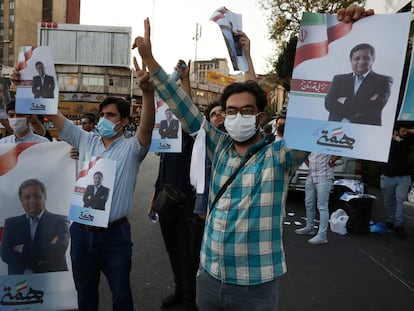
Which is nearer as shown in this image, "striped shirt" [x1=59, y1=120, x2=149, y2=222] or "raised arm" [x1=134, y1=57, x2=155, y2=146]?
"raised arm" [x1=134, y1=57, x2=155, y2=146]

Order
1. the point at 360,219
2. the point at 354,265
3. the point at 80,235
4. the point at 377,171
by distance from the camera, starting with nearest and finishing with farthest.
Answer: the point at 80,235 → the point at 354,265 → the point at 360,219 → the point at 377,171

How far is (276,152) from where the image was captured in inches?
68.4

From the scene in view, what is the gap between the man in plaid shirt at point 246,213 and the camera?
169 cm

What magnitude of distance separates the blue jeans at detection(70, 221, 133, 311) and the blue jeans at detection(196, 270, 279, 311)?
2.84 ft

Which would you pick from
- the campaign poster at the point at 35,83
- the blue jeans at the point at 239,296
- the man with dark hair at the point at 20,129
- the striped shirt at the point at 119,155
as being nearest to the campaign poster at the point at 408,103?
the blue jeans at the point at 239,296

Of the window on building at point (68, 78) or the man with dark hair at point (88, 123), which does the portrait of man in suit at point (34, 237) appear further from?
the window on building at point (68, 78)

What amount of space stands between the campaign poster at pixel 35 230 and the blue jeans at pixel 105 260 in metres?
0.50

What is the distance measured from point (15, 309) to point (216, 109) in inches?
91.9

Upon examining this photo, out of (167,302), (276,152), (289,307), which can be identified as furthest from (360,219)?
(276,152)

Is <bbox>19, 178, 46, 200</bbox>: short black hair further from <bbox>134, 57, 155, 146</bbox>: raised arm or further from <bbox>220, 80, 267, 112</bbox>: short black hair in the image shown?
<bbox>220, 80, 267, 112</bbox>: short black hair

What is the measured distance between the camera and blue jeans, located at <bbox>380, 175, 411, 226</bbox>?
593 centimetres

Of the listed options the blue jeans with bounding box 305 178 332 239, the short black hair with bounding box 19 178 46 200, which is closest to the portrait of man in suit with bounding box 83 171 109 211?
the short black hair with bounding box 19 178 46 200

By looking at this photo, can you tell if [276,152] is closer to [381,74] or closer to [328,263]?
[381,74]

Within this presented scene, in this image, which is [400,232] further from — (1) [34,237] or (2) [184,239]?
(1) [34,237]
